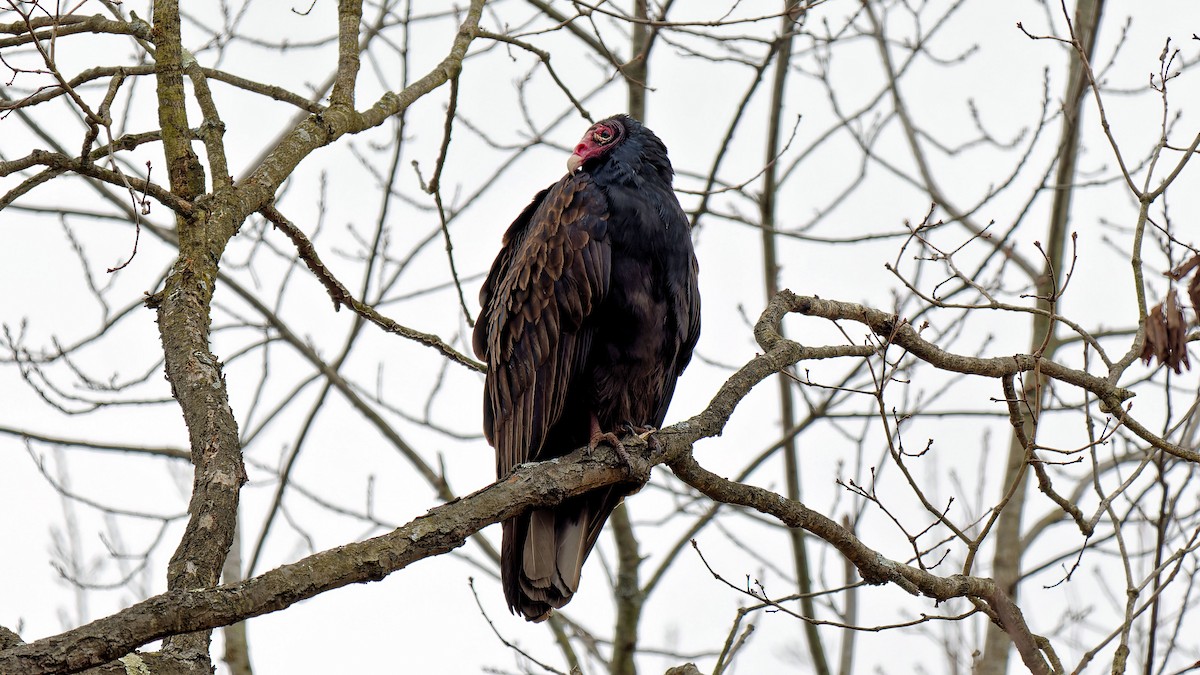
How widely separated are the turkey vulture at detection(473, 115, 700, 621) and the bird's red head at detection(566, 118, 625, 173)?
13 centimetres

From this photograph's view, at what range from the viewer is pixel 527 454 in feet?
12.7

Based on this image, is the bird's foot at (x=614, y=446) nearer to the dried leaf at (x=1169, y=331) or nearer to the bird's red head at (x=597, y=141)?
the bird's red head at (x=597, y=141)

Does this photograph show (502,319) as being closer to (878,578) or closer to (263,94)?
(263,94)

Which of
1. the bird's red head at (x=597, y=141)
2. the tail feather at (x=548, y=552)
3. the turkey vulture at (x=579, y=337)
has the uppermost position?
the bird's red head at (x=597, y=141)

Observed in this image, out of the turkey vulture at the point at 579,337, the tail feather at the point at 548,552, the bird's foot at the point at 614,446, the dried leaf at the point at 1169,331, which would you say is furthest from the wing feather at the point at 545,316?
the dried leaf at the point at 1169,331

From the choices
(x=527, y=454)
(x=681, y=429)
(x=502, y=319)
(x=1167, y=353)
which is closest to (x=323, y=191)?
(x=502, y=319)

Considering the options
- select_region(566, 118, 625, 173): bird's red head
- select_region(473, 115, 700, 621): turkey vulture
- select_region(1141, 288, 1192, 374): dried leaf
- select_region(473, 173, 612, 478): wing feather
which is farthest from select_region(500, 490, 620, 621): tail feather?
select_region(1141, 288, 1192, 374): dried leaf

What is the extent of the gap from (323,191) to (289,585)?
4.21 m

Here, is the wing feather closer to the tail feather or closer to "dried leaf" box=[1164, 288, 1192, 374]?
the tail feather

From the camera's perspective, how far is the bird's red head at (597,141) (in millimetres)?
4227

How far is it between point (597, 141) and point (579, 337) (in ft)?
3.03

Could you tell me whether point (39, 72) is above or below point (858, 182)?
below

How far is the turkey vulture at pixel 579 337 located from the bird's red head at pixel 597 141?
5.3 inches

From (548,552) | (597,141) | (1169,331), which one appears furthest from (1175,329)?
(597,141)
